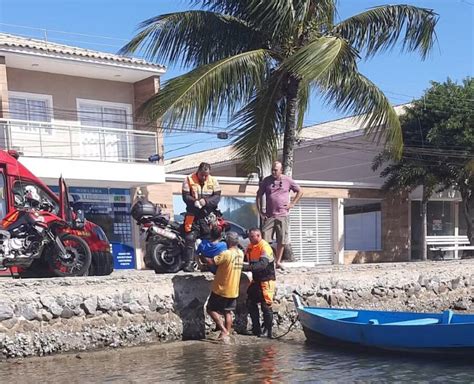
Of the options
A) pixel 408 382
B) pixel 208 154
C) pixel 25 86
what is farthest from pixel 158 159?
pixel 208 154

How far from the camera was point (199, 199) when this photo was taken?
1239cm

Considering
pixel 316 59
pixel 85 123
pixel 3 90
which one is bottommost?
pixel 85 123

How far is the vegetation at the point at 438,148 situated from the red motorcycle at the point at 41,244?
52.5 feet

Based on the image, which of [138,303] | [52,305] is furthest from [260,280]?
[52,305]

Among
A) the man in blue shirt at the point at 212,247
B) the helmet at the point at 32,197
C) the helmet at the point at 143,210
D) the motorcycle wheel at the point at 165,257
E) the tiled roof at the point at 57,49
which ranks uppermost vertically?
the tiled roof at the point at 57,49

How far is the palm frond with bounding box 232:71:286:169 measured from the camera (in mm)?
15211

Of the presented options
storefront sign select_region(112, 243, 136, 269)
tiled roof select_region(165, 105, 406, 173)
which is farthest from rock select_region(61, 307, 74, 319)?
tiled roof select_region(165, 105, 406, 173)

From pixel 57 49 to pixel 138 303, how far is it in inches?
463

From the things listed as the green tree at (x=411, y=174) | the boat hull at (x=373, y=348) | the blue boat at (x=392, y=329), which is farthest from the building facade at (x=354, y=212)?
the boat hull at (x=373, y=348)

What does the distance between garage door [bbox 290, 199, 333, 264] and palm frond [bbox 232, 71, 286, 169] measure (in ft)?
34.8

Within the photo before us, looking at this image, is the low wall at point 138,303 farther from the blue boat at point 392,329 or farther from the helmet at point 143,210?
the blue boat at point 392,329

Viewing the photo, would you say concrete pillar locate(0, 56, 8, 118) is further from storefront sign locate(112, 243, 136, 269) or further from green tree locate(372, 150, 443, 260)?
green tree locate(372, 150, 443, 260)

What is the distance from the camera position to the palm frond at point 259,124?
15.2 m

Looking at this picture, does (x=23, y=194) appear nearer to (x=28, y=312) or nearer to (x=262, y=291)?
(x=28, y=312)
